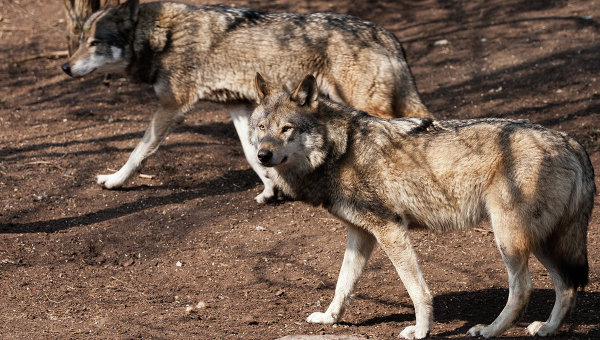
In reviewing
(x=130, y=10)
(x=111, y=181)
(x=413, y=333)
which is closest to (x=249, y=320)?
(x=413, y=333)

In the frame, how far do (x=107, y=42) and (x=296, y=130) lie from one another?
412 cm

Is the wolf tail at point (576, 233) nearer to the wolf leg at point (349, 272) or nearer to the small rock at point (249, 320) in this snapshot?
the wolf leg at point (349, 272)

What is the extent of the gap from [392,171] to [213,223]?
3.22 metres

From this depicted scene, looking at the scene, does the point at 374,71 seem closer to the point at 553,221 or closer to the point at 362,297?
the point at 362,297

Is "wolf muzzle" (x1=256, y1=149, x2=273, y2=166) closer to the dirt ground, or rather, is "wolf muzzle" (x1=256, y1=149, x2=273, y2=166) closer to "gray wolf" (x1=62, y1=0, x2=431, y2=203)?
the dirt ground

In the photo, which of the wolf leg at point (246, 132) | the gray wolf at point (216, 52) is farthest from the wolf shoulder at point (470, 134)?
the wolf leg at point (246, 132)

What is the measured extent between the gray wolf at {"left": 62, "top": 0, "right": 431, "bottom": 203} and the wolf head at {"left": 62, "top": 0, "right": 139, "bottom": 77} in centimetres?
1

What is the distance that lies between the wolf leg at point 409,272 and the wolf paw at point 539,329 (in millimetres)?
780

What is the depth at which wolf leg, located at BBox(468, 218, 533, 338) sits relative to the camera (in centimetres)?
529

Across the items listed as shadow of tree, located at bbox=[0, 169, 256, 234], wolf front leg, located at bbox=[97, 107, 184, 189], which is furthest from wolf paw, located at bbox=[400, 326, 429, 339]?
wolf front leg, located at bbox=[97, 107, 184, 189]

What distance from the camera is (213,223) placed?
8.43m

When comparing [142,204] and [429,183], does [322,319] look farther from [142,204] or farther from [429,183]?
[142,204]

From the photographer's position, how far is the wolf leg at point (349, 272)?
19.8 ft

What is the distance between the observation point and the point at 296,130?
229 inches
